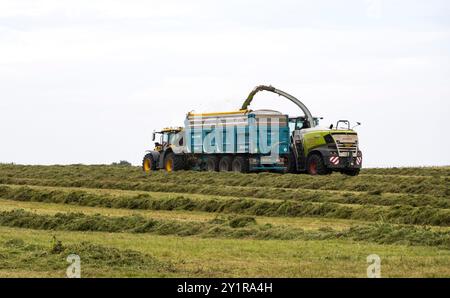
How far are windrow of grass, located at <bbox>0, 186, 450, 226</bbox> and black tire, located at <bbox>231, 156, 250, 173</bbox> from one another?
1457cm

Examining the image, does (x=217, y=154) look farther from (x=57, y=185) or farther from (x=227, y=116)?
(x=57, y=185)

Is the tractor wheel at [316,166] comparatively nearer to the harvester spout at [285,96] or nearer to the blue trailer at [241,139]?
the blue trailer at [241,139]

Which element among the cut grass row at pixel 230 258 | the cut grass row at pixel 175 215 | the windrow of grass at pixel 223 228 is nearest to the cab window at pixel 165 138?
the cut grass row at pixel 175 215

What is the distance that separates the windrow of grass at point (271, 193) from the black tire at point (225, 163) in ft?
25.1

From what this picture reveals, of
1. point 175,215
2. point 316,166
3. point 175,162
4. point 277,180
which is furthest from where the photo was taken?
point 175,162

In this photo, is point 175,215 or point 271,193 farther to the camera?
point 271,193

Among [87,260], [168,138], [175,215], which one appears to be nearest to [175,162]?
[168,138]

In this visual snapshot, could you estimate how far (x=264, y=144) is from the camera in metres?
51.7

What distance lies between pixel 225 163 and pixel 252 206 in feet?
67.4

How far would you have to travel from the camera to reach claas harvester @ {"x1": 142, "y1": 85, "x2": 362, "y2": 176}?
49938 millimetres

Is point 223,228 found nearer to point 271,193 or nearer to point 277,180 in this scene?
point 271,193

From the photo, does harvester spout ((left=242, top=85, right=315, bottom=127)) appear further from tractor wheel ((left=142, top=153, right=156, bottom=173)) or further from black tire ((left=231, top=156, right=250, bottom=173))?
tractor wheel ((left=142, top=153, right=156, bottom=173))
